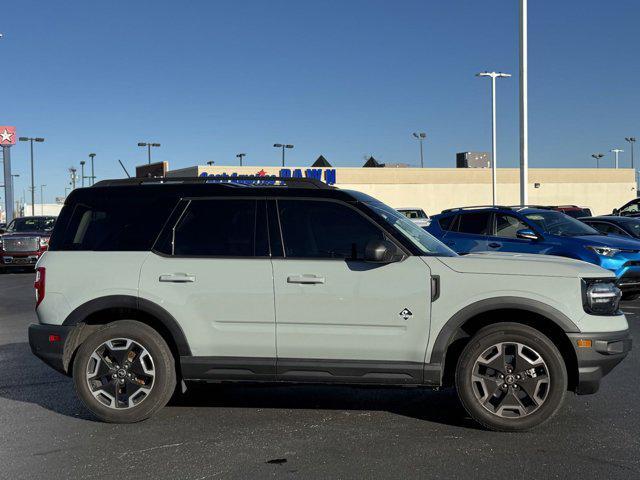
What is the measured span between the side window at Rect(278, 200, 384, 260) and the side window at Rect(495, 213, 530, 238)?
22.9 feet

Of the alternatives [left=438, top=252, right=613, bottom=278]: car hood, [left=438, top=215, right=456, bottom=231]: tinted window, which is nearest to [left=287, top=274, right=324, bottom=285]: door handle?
[left=438, top=252, right=613, bottom=278]: car hood

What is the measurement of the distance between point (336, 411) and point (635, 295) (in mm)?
9314

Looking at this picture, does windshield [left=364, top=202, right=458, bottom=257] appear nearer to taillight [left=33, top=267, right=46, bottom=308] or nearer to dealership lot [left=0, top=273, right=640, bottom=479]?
dealership lot [left=0, top=273, right=640, bottom=479]

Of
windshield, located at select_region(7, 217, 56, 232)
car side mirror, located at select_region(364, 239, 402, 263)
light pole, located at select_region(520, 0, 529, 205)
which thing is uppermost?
light pole, located at select_region(520, 0, 529, 205)

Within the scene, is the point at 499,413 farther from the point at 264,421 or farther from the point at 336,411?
the point at 264,421

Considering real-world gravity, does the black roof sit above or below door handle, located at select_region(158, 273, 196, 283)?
above

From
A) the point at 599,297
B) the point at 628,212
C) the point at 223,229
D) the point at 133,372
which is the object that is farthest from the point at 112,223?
the point at 628,212

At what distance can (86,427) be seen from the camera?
17.6 ft

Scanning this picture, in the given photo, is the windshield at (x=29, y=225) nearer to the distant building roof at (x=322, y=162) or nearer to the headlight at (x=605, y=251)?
the headlight at (x=605, y=251)

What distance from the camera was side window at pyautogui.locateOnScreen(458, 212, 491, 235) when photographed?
39.7 ft

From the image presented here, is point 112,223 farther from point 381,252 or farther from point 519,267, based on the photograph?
point 519,267

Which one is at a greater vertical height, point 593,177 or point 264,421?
point 593,177

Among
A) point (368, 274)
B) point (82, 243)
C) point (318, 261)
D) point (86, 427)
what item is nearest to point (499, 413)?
point (368, 274)

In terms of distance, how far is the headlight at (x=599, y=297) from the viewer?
5.08m
